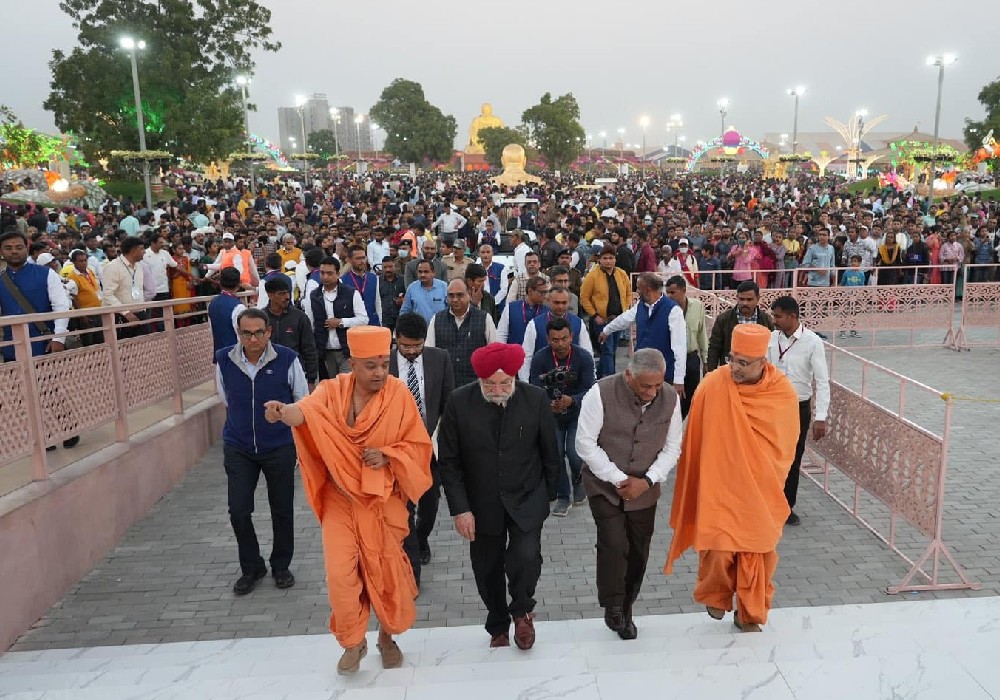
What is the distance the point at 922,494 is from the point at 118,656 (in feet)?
14.4

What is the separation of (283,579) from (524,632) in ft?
5.73

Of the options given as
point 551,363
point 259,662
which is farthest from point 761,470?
point 259,662

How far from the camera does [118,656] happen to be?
3.79 m

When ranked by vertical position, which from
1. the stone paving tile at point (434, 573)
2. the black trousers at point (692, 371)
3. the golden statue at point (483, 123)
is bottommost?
the stone paving tile at point (434, 573)

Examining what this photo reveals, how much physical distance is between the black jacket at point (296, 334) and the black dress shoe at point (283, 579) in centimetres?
165

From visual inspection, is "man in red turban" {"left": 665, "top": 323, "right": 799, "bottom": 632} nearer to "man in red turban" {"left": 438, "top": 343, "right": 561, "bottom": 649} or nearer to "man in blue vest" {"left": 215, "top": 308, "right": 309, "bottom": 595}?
"man in red turban" {"left": 438, "top": 343, "right": 561, "bottom": 649}

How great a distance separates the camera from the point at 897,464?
15.4 feet

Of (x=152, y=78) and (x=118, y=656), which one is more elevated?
(x=152, y=78)

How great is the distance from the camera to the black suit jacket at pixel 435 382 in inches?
178

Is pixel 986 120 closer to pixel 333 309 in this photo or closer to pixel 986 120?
pixel 986 120

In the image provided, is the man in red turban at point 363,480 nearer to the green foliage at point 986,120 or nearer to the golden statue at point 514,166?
the golden statue at point 514,166

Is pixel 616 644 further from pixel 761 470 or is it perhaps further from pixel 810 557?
pixel 810 557

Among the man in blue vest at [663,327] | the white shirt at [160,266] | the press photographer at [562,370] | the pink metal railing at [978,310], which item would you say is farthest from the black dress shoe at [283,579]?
the pink metal railing at [978,310]

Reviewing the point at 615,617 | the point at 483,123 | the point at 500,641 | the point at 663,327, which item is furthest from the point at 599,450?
the point at 483,123
